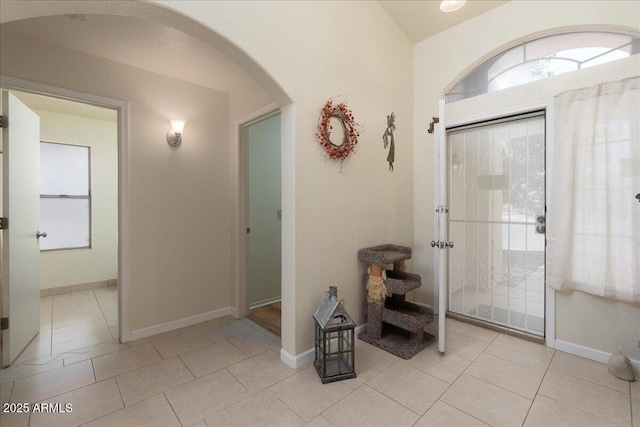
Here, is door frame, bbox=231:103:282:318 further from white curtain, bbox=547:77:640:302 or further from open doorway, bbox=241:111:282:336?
white curtain, bbox=547:77:640:302

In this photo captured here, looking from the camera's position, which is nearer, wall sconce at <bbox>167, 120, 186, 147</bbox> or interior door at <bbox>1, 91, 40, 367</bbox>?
interior door at <bbox>1, 91, 40, 367</bbox>

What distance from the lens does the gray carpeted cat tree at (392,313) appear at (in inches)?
90.6

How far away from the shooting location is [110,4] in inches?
54.6

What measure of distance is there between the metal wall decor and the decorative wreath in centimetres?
45

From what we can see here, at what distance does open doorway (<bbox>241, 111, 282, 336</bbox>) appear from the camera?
3.40m

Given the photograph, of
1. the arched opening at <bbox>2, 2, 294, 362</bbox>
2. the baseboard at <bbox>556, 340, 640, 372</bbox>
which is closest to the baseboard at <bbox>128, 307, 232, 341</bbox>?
the arched opening at <bbox>2, 2, 294, 362</bbox>

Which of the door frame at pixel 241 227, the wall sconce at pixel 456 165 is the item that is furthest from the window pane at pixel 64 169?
the wall sconce at pixel 456 165

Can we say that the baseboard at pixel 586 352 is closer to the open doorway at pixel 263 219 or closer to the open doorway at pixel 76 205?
the open doorway at pixel 263 219

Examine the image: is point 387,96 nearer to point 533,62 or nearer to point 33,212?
point 533,62

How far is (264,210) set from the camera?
3.58 m

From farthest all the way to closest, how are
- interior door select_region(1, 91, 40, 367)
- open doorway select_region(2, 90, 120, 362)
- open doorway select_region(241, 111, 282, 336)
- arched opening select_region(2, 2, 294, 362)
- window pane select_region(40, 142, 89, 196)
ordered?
window pane select_region(40, 142, 89, 196) → open doorway select_region(2, 90, 120, 362) → open doorway select_region(241, 111, 282, 336) → interior door select_region(1, 91, 40, 367) → arched opening select_region(2, 2, 294, 362)

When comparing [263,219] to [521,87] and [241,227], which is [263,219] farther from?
[521,87]

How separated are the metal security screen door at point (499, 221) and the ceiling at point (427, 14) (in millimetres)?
1073

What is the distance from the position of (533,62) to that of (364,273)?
7.96 ft
